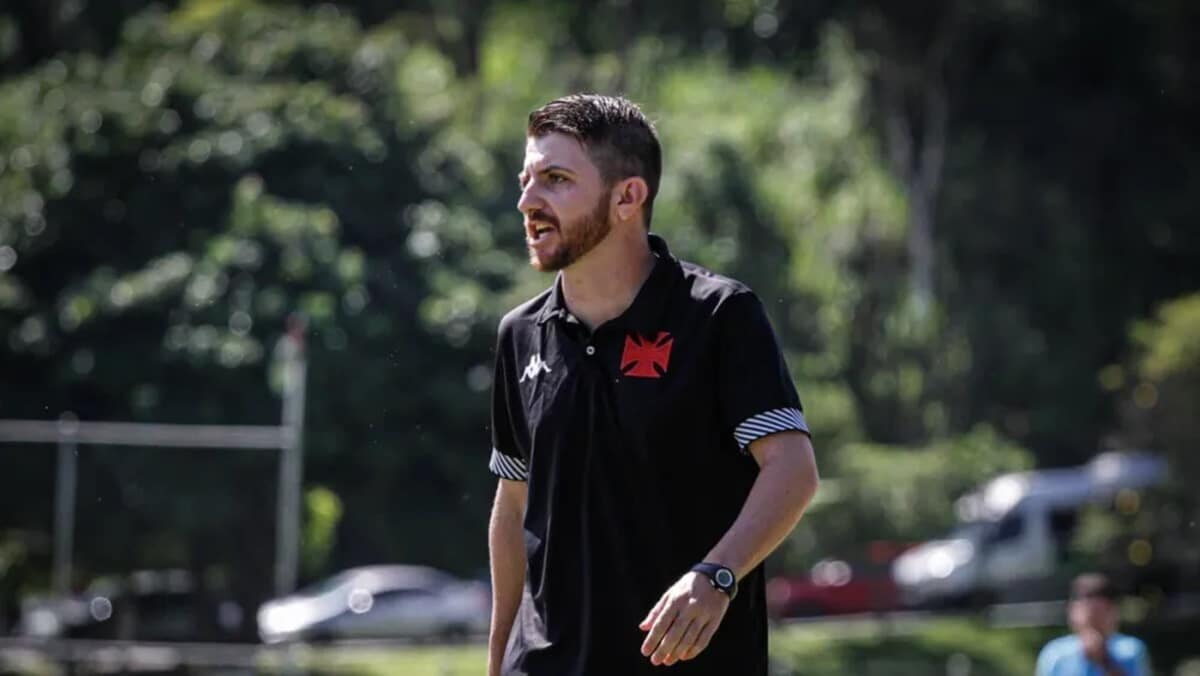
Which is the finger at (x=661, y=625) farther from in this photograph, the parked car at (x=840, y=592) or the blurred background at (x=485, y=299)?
the parked car at (x=840, y=592)

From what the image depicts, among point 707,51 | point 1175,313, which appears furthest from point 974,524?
point 707,51

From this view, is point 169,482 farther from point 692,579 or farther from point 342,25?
point 692,579

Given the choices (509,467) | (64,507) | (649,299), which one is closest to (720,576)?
(649,299)

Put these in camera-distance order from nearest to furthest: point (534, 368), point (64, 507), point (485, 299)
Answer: point (534, 368) → point (64, 507) → point (485, 299)

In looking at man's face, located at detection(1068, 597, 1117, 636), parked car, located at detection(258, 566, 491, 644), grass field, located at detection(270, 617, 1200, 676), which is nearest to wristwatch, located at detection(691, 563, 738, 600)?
man's face, located at detection(1068, 597, 1117, 636)

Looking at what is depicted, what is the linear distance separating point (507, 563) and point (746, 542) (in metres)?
0.66

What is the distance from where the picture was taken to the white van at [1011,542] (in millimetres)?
31812

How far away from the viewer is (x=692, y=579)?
323 centimetres

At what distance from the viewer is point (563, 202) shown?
140 inches

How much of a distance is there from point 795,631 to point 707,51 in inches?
401

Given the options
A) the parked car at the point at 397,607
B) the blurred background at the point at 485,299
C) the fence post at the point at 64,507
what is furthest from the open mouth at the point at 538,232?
the parked car at the point at 397,607

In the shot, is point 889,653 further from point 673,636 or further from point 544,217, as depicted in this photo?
point 673,636

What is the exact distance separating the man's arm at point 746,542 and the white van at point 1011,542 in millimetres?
28463

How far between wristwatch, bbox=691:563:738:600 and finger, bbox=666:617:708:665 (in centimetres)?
7
